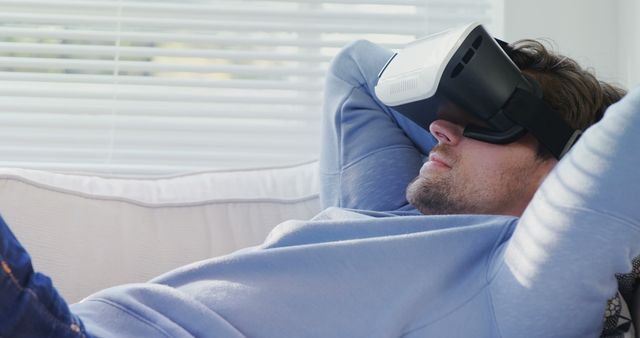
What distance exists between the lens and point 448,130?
162 centimetres

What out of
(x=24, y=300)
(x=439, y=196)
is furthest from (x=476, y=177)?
(x=24, y=300)

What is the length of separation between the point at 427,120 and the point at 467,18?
0.90 m

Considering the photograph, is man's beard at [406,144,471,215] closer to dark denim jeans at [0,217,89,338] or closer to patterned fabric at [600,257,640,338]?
patterned fabric at [600,257,640,338]

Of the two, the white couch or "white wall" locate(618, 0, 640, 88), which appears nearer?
the white couch

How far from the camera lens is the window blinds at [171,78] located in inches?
94.4

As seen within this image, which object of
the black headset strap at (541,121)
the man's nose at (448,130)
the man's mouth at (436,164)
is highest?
the black headset strap at (541,121)

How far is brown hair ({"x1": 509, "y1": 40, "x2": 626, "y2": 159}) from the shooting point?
1585 millimetres

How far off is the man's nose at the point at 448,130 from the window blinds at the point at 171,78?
84cm

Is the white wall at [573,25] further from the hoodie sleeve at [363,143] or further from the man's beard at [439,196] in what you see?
the man's beard at [439,196]

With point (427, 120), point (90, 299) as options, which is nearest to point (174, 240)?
point (90, 299)

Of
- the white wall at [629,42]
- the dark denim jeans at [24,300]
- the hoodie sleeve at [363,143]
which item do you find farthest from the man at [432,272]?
the white wall at [629,42]

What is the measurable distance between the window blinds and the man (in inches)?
34.1

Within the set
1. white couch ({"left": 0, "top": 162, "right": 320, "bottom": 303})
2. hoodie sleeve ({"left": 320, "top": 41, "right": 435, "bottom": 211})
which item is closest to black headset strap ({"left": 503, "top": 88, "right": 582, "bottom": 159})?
hoodie sleeve ({"left": 320, "top": 41, "right": 435, "bottom": 211})

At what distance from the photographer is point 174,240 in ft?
5.64
